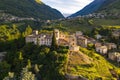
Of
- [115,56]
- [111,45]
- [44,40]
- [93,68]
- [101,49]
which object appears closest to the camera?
[93,68]

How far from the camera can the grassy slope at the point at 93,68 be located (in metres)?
103

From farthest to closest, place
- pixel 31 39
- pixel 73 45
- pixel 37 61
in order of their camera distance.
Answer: pixel 31 39 → pixel 73 45 → pixel 37 61

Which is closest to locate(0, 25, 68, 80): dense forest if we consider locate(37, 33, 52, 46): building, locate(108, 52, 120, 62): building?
locate(37, 33, 52, 46): building

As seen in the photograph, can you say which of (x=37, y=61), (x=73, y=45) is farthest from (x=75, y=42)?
(x=37, y=61)

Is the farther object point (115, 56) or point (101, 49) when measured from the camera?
point (101, 49)

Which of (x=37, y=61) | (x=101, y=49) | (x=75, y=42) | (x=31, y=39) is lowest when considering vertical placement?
(x=37, y=61)

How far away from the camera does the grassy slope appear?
103188 mm

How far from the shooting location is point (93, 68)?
108125 millimetres

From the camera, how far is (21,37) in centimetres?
12481

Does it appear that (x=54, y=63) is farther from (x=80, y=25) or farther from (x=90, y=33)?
(x=80, y=25)

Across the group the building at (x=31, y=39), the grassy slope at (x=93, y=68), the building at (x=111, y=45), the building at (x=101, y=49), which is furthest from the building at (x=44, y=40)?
the building at (x=111, y=45)

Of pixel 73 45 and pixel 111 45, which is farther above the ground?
pixel 73 45

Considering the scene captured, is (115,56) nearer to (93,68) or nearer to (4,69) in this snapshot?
(93,68)

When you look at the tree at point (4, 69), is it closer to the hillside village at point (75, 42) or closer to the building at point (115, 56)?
the hillside village at point (75, 42)
